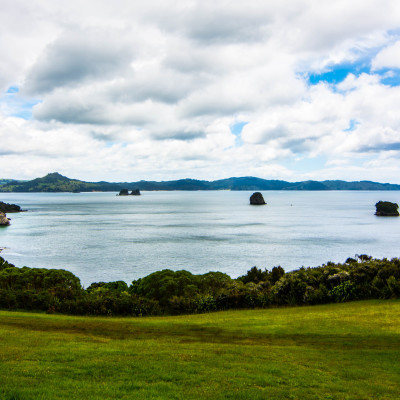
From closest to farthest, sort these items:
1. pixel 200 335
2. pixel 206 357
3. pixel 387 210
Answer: pixel 206 357, pixel 200 335, pixel 387 210

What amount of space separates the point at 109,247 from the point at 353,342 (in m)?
68.3

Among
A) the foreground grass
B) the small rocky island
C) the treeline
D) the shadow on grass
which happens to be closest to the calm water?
the treeline

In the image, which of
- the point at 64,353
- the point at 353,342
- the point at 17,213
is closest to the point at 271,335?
the point at 353,342

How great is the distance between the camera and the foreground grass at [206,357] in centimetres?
923

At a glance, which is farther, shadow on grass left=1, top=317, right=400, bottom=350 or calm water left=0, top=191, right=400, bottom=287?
calm water left=0, top=191, right=400, bottom=287

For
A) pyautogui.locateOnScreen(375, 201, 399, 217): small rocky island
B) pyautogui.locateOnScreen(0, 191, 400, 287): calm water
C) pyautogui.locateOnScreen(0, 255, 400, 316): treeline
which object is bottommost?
pyautogui.locateOnScreen(0, 191, 400, 287): calm water

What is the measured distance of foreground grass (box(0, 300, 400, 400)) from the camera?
30.3 ft

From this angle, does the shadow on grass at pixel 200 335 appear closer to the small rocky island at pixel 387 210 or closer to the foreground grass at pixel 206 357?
the foreground grass at pixel 206 357

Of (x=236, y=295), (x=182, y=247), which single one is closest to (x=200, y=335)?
(x=236, y=295)

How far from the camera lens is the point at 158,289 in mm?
27078

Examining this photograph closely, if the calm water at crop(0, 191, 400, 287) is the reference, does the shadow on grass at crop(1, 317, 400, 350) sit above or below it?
above

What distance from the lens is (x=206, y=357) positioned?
466 inches

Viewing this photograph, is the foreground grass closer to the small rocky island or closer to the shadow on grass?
the shadow on grass

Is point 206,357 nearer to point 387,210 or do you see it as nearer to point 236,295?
Answer: point 236,295
